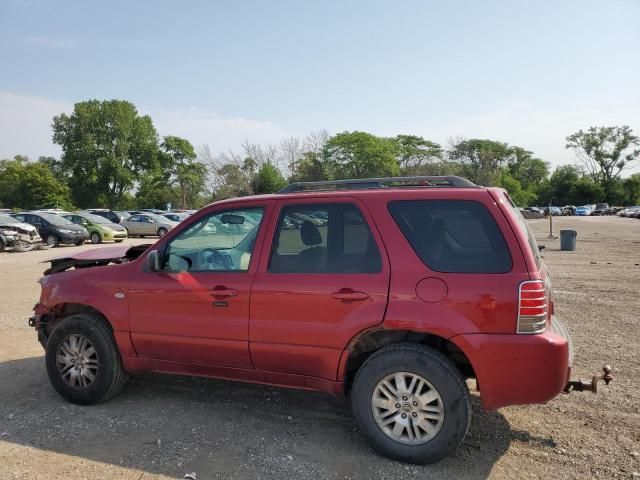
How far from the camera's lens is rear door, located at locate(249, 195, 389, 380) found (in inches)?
138

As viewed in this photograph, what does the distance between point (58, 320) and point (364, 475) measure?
319 cm

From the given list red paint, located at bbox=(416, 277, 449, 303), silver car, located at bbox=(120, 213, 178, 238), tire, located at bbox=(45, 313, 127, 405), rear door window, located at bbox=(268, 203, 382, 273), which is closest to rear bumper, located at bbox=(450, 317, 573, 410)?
red paint, located at bbox=(416, 277, 449, 303)

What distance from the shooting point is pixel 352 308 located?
137 inches

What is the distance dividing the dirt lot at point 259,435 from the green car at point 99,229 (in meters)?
20.3

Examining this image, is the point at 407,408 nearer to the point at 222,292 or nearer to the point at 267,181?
the point at 222,292

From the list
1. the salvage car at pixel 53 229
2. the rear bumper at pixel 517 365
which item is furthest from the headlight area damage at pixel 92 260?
the salvage car at pixel 53 229

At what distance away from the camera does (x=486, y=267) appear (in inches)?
129

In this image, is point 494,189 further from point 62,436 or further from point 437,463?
point 62,436

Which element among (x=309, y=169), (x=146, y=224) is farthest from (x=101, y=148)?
(x=146, y=224)

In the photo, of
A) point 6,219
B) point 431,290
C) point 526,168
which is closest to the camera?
point 431,290

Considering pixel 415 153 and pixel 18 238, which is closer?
pixel 18 238

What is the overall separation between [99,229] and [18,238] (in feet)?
18.4

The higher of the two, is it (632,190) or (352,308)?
(632,190)

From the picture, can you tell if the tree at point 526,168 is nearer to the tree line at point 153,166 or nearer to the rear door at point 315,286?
the tree line at point 153,166
